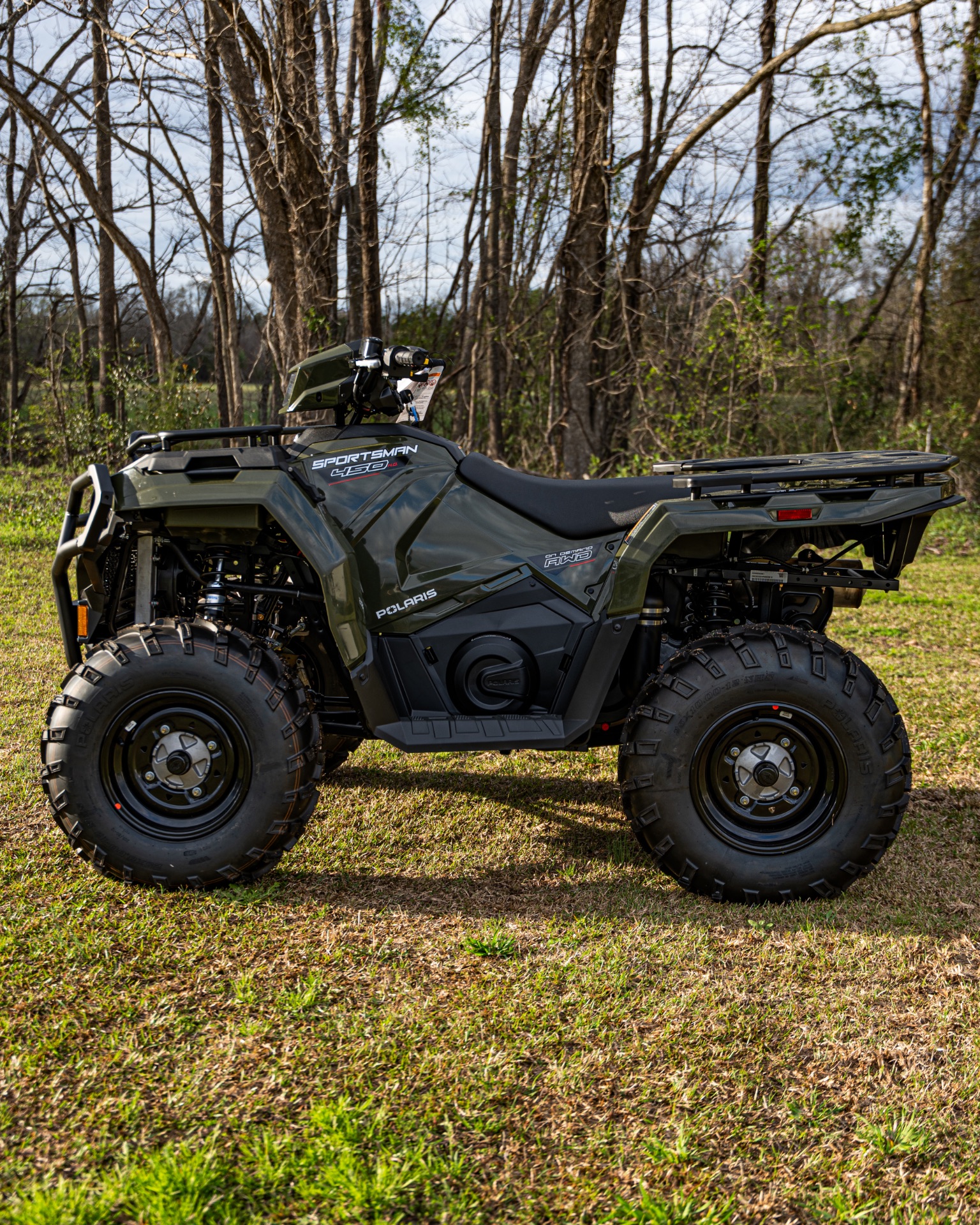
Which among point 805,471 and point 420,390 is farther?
point 420,390

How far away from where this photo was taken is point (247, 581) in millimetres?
3756

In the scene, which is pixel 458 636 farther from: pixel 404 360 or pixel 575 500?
pixel 404 360

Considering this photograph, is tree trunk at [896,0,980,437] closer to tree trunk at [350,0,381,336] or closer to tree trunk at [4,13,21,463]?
tree trunk at [350,0,381,336]

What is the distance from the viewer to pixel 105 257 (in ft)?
68.8

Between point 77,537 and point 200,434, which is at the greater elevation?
point 200,434

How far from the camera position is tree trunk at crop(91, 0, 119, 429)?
48.8 feet

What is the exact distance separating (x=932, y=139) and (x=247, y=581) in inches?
664

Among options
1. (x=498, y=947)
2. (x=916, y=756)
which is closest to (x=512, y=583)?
(x=498, y=947)

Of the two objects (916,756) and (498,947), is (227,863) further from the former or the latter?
(916,756)

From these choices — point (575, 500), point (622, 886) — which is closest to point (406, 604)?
point (575, 500)

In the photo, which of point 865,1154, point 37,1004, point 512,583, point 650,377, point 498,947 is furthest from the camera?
point 650,377

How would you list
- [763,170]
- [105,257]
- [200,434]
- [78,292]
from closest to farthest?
1. [200,434]
2. [763,170]
3. [105,257]
4. [78,292]

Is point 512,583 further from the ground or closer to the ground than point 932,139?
closer to the ground

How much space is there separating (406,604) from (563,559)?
2.01 ft
